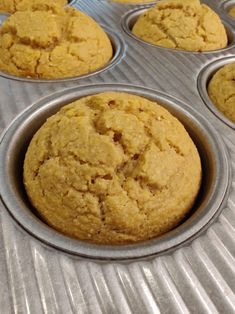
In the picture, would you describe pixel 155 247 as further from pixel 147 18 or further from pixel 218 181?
pixel 147 18

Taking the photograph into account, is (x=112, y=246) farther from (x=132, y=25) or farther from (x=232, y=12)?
(x=232, y=12)

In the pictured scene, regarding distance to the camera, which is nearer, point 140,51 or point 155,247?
point 155,247

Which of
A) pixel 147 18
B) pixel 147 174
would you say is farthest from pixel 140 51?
pixel 147 174

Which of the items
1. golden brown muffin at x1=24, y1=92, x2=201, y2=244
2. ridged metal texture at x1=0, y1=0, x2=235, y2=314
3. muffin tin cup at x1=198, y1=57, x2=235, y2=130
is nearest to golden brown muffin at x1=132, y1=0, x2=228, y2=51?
muffin tin cup at x1=198, y1=57, x2=235, y2=130

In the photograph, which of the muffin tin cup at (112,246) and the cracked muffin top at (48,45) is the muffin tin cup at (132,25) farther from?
the muffin tin cup at (112,246)

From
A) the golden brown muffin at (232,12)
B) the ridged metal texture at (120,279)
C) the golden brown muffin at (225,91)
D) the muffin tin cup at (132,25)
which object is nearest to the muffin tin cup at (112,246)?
the ridged metal texture at (120,279)

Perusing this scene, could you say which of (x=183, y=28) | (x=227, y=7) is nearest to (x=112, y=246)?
(x=183, y=28)

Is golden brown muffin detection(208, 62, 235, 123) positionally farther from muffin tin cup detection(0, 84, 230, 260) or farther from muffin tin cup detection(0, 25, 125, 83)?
muffin tin cup detection(0, 25, 125, 83)
